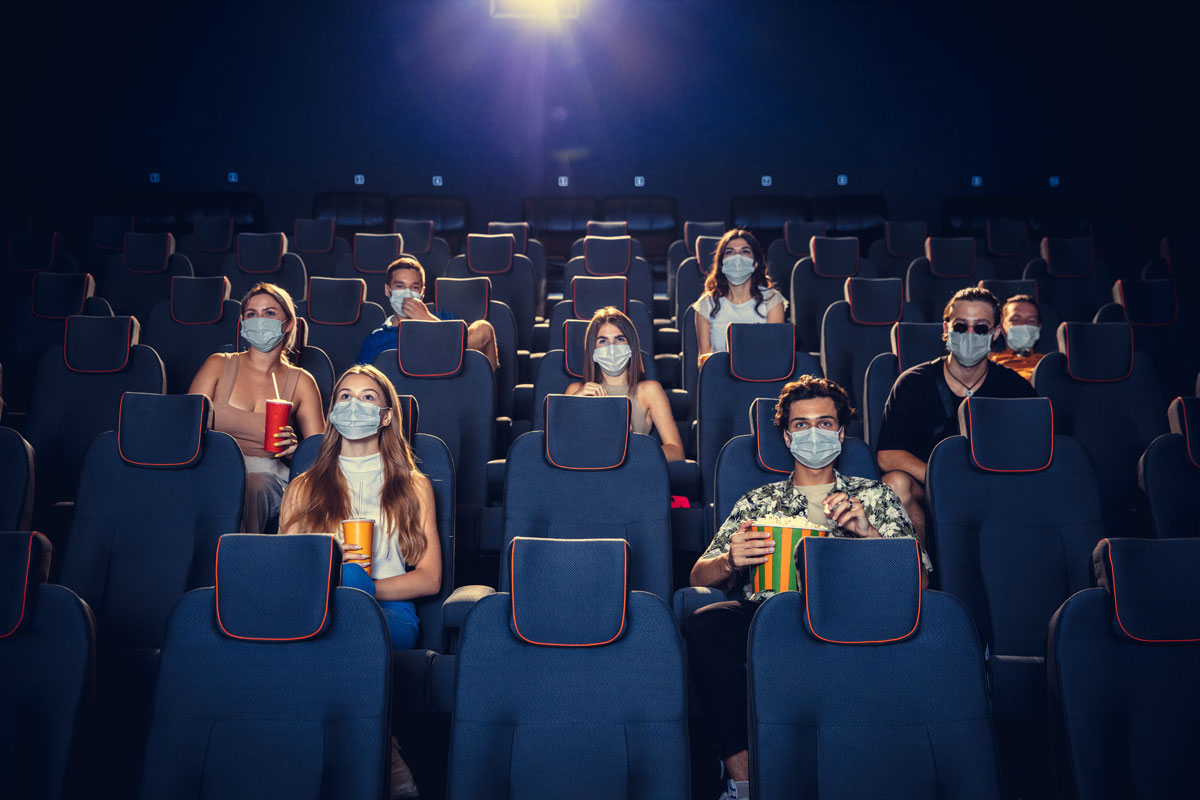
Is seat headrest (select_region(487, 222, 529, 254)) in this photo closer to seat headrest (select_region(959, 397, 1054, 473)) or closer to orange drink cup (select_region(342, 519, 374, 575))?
seat headrest (select_region(959, 397, 1054, 473))

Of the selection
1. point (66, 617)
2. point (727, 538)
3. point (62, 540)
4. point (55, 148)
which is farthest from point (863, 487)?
point (55, 148)

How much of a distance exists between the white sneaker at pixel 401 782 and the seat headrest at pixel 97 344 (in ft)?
6.18

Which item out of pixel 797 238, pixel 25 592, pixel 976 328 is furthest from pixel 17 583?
pixel 797 238

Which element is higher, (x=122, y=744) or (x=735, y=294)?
(x=735, y=294)

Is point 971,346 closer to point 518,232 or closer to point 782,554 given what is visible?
point 782,554

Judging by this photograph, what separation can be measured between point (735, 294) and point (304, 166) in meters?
4.81

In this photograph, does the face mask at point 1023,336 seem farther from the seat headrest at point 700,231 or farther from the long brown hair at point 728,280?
the seat headrest at point 700,231

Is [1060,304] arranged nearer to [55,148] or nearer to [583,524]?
[583,524]

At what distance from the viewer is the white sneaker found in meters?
1.94

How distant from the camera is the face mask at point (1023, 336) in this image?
357 centimetres

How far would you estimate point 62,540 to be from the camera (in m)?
2.77

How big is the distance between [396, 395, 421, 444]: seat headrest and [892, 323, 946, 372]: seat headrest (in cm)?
166

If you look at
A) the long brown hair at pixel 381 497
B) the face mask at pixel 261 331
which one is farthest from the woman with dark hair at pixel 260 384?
the long brown hair at pixel 381 497

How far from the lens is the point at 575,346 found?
136 inches
